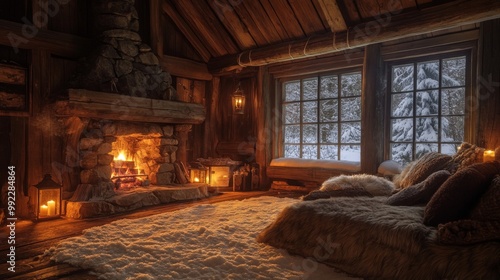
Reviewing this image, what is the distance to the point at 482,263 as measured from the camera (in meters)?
1.77

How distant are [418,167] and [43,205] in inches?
160

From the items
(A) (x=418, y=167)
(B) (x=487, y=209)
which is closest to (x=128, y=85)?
(A) (x=418, y=167)

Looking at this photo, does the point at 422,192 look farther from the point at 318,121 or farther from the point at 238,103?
the point at 238,103

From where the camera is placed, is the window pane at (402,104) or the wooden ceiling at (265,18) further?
the window pane at (402,104)

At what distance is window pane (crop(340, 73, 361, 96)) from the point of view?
5535 millimetres

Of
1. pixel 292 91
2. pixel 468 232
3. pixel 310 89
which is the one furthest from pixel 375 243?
pixel 292 91

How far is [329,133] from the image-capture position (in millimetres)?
5859

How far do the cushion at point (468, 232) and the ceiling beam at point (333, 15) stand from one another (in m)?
3.53

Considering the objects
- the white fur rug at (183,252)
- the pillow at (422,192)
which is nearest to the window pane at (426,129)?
the pillow at (422,192)

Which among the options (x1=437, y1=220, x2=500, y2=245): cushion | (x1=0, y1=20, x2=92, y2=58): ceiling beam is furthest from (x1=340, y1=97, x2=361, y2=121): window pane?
(x1=0, y1=20, x2=92, y2=58): ceiling beam

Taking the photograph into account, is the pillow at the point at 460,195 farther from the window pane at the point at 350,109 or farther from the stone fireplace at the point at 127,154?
the stone fireplace at the point at 127,154

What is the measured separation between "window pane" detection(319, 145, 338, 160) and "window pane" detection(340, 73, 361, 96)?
91 centimetres

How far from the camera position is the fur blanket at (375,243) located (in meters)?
1.83

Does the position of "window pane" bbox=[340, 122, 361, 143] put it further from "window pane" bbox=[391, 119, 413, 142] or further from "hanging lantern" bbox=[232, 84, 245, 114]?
"hanging lantern" bbox=[232, 84, 245, 114]
